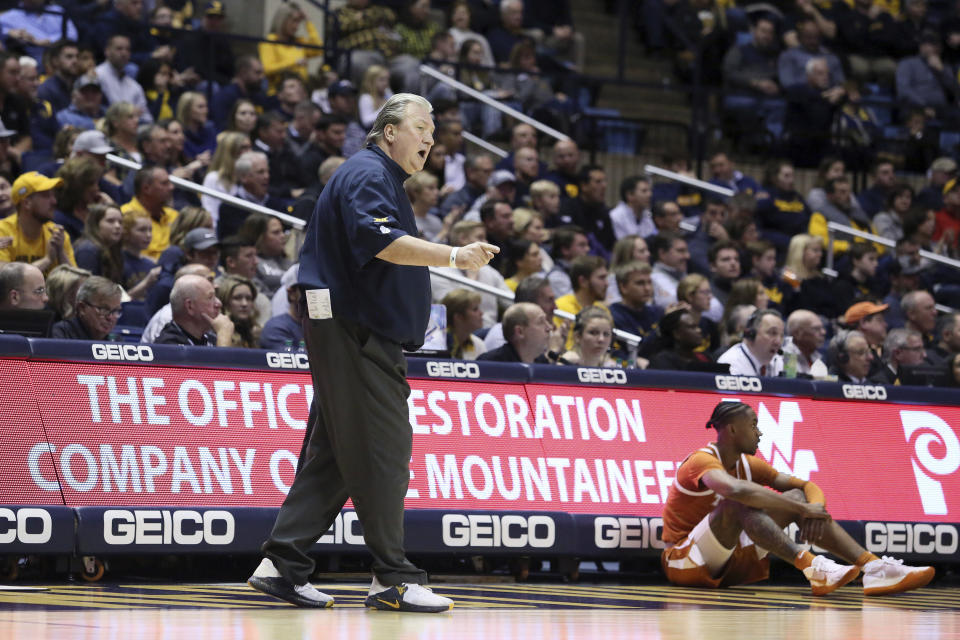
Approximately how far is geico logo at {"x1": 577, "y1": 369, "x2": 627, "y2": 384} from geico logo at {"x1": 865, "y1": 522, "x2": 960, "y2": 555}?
1.80m

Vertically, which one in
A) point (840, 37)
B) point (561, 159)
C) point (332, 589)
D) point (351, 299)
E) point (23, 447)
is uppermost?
point (840, 37)

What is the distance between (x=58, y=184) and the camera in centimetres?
1149

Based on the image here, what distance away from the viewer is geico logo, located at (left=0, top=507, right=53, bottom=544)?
7.69 metres

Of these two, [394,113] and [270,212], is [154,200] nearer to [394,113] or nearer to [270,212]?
[270,212]

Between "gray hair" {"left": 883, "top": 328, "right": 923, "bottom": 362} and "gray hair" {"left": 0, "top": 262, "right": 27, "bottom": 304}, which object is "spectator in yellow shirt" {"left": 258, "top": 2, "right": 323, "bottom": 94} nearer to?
"gray hair" {"left": 883, "top": 328, "right": 923, "bottom": 362}

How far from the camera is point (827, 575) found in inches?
335

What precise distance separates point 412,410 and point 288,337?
1.67 m

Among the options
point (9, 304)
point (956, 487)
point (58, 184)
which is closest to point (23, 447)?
point (9, 304)

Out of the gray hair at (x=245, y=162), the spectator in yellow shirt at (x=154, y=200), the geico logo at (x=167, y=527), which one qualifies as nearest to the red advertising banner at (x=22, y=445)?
the geico logo at (x=167, y=527)

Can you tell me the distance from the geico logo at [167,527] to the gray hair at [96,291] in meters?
1.63

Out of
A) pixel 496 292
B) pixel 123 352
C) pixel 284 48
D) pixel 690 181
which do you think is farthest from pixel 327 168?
pixel 123 352

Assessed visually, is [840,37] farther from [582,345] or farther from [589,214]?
[582,345]

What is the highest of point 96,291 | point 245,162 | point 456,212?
point 245,162

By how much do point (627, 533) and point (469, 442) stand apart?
107 centimetres
